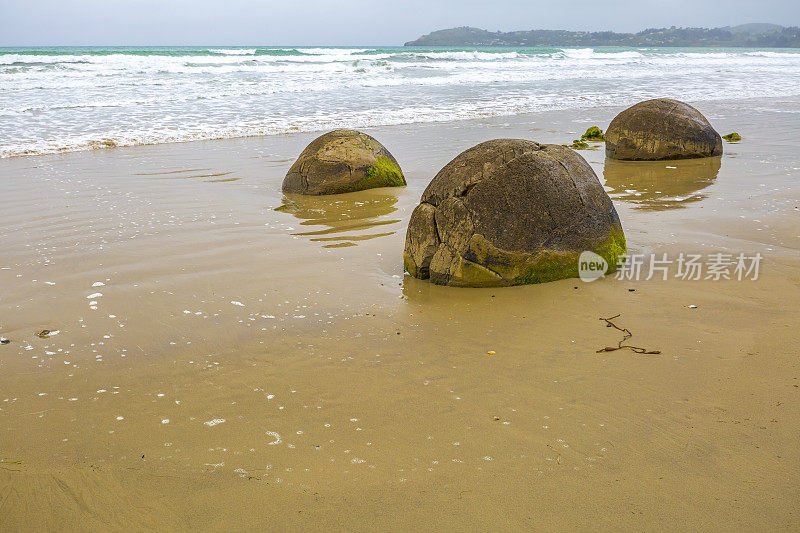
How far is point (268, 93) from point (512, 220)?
16030mm

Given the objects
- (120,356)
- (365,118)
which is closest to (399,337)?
(120,356)

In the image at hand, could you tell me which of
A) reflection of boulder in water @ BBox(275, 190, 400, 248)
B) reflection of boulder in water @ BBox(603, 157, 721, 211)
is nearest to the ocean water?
reflection of boulder in water @ BBox(275, 190, 400, 248)

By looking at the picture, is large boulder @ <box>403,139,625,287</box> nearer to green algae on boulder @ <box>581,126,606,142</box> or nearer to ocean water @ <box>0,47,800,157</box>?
green algae on boulder @ <box>581,126,606,142</box>

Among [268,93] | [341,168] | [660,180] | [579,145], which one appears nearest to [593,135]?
[579,145]

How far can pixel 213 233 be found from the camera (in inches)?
228

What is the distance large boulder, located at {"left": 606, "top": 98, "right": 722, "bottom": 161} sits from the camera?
29.5 feet

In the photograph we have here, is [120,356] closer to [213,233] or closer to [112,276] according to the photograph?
[112,276]

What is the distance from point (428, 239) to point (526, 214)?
66 cm

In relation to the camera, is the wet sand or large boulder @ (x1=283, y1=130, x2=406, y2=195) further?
large boulder @ (x1=283, y1=130, x2=406, y2=195)

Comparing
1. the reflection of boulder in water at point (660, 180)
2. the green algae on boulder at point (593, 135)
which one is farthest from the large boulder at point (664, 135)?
the green algae on boulder at point (593, 135)

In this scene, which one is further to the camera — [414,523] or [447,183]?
[447,183]

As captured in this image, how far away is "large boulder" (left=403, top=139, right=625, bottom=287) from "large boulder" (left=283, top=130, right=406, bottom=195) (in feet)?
9.72

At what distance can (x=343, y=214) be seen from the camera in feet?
21.6

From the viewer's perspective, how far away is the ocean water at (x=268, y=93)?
12664mm
